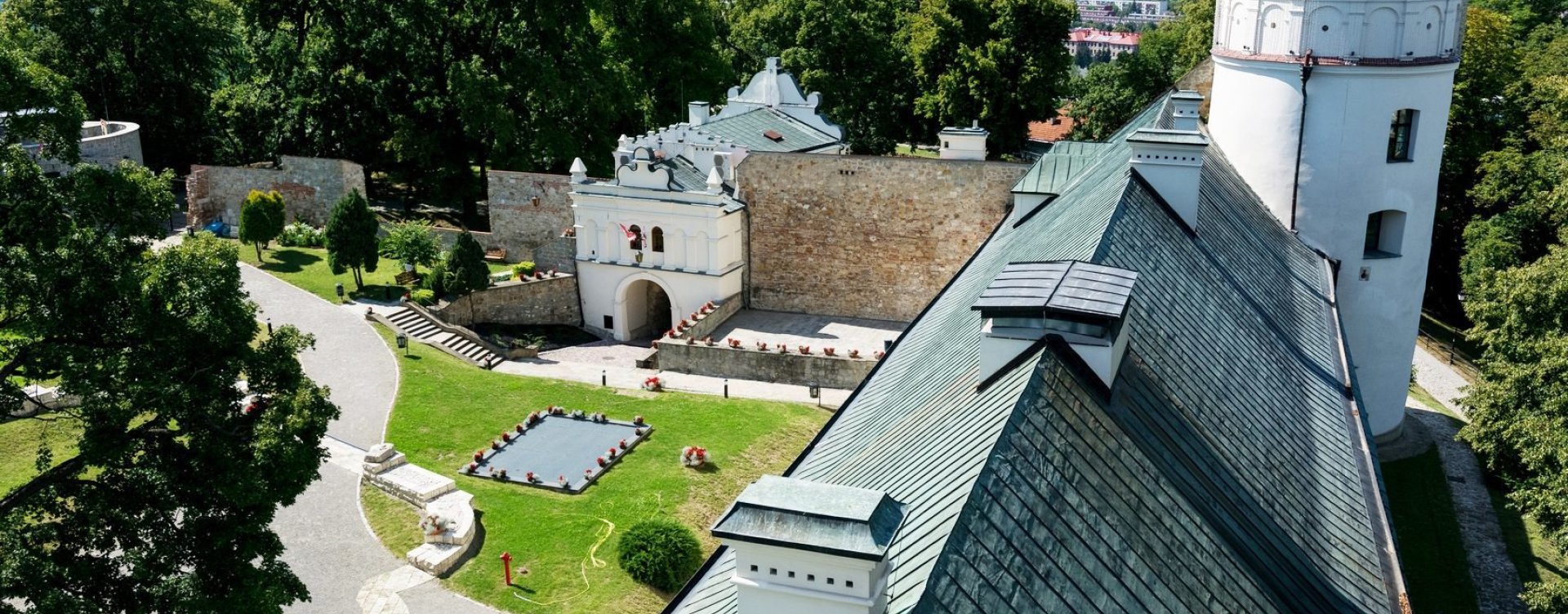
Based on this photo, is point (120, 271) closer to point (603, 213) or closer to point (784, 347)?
point (784, 347)

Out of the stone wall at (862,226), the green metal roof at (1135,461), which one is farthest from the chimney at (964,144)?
the green metal roof at (1135,461)

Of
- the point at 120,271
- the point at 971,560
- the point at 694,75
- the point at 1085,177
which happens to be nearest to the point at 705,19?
the point at 694,75

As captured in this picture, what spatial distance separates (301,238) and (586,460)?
1629 cm

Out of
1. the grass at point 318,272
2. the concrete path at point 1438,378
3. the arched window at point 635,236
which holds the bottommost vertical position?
the concrete path at point 1438,378

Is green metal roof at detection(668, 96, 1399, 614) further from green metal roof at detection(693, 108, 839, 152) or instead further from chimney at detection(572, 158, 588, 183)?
green metal roof at detection(693, 108, 839, 152)

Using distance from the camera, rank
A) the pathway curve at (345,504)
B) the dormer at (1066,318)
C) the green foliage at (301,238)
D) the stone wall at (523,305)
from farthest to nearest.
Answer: the green foliage at (301,238), the stone wall at (523,305), the pathway curve at (345,504), the dormer at (1066,318)

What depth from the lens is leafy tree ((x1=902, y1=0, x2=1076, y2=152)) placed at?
41.0 m

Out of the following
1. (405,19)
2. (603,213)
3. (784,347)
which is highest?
(405,19)

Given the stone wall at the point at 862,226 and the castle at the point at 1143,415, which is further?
the stone wall at the point at 862,226

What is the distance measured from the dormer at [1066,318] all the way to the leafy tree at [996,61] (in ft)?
105

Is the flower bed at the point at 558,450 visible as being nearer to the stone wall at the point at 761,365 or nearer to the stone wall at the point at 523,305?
the stone wall at the point at 761,365

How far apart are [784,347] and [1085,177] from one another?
31.1 feet

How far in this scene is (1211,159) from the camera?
1944 cm

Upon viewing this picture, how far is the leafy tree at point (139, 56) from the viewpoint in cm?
3850
